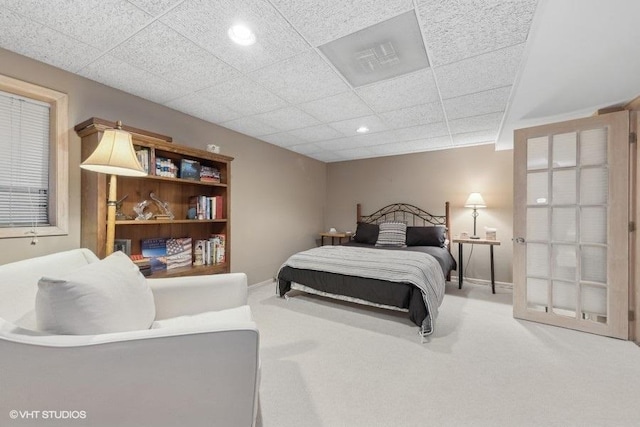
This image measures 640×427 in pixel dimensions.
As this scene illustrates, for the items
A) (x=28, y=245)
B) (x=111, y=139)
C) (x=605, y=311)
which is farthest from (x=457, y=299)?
(x=28, y=245)

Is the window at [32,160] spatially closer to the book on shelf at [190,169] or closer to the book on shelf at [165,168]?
the book on shelf at [165,168]

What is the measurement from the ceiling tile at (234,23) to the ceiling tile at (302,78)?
4.0 inches

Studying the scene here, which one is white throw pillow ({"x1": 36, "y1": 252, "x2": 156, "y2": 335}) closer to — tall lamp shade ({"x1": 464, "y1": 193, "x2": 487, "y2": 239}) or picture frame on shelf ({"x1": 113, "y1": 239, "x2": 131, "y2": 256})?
picture frame on shelf ({"x1": 113, "y1": 239, "x2": 131, "y2": 256})

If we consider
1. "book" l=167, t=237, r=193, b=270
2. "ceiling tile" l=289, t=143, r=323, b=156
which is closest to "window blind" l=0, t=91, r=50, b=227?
"book" l=167, t=237, r=193, b=270

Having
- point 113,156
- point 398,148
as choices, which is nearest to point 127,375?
point 113,156

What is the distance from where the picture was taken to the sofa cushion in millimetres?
1528

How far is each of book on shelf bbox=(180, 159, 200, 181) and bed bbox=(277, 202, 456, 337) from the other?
4.89ft

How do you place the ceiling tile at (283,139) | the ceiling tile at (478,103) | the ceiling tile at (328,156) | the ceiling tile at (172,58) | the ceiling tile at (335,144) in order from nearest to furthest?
the ceiling tile at (172,58), the ceiling tile at (478,103), the ceiling tile at (283,139), the ceiling tile at (335,144), the ceiling tile at (328,156)

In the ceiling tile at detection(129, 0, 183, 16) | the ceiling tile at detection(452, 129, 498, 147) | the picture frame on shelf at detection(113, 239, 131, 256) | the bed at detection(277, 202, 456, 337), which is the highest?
the ceiling tile at detection(129, 0, 183, 16)

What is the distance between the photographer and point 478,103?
2.68 m

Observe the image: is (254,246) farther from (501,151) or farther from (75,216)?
(501,151)

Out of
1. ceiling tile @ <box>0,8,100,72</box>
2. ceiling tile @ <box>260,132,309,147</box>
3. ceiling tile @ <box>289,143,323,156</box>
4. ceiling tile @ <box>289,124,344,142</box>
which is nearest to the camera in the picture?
ceiling tile @ <box>0,8,100,72</box>

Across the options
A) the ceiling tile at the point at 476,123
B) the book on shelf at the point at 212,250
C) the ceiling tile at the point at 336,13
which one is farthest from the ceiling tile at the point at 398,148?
the book on shelf at the point at 212,250

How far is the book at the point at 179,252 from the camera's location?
2664 mm
